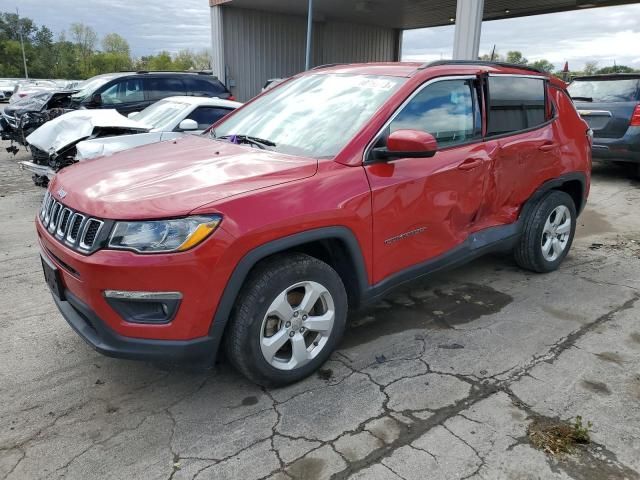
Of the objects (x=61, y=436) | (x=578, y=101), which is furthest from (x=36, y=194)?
(x=578, y=101)

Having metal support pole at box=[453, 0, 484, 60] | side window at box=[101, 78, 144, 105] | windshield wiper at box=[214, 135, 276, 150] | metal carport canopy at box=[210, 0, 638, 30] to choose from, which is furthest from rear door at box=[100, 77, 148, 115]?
metal carport canopy at box=[210, 0, 638, 30]

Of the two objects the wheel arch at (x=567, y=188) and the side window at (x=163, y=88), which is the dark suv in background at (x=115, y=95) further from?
the wheel arch at (x=567, y=188)

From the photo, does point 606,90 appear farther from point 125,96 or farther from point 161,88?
point 125,96

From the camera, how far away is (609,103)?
8.46m

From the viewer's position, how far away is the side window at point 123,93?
10312 mm

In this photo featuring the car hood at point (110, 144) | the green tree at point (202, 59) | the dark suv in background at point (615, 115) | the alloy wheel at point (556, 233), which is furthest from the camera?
the green tree at point (202, 59)

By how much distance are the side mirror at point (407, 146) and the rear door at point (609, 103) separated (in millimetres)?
7024

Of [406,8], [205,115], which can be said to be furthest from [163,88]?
[406,8]

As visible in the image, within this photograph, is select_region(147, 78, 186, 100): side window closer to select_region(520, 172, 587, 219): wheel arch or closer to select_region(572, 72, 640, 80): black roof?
select_region(572, 72, 640, 80): black roof

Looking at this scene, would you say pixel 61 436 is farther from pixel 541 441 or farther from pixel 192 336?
pixel 541 441

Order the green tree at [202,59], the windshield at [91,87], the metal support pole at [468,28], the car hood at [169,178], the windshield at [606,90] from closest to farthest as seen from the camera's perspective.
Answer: the car hood at [169,178] → the windshield at [606,90] → the windshield at [91,87] → the metal support pole at [468,28] → the green tree at [202,59]

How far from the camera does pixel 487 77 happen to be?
3805 millimetres

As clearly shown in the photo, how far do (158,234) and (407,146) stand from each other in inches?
55.5

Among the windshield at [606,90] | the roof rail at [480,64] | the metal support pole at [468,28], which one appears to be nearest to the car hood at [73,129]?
the roof rail at [480,64]
